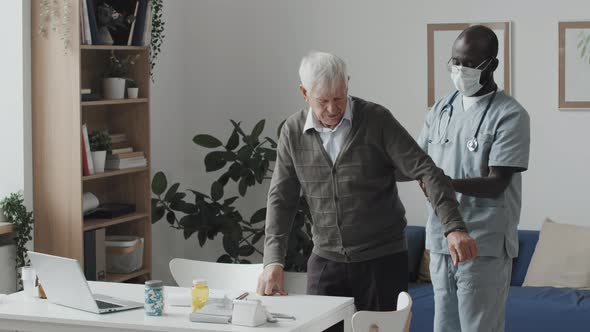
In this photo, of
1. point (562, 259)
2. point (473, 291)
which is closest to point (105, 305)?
Answer: point (473, 291)

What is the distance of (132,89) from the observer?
17.1 ft

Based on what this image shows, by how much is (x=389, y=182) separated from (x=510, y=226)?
16.7 inches

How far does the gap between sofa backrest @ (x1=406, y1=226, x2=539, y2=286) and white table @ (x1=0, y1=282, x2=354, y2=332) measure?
7.75ft

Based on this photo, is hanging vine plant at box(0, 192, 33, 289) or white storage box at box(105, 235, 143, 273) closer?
hanging vine plant at box(0, 192, 33, 289)

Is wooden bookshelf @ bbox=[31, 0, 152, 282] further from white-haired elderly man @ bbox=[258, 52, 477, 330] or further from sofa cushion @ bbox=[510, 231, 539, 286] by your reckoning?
sofa cushion @ bbox=[510, 231, 539, 286]

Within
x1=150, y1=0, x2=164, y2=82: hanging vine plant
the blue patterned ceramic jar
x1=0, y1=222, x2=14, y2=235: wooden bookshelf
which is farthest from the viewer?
x1=150, y1=0, x2=164, y2=82: hanging vine plant

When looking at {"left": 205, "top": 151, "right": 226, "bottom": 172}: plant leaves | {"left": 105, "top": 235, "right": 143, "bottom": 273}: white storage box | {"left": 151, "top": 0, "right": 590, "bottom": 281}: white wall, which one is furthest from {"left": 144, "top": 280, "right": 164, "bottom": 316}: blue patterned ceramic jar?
{"left": 151, "top": 0, "right": 590, "bottom": 281}: white wall

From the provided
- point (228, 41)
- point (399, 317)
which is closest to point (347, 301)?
point (399, 317)

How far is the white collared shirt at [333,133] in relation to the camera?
3.22m

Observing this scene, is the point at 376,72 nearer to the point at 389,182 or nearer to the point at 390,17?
the point at 390,17

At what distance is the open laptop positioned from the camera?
3.06 m

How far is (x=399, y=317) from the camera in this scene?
2.82m

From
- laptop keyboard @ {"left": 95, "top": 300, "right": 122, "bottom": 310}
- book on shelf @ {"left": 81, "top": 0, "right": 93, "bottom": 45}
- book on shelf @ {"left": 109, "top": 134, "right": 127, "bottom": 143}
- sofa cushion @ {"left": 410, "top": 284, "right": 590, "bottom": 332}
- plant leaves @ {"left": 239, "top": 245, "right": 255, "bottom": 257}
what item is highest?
book on shelf @ {"left": 81, "top": 0, "right": 93, "bottom": 45}

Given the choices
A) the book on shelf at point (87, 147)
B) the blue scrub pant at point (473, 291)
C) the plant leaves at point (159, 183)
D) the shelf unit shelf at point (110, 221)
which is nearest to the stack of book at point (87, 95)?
the book on shelf at point (87, 147)
